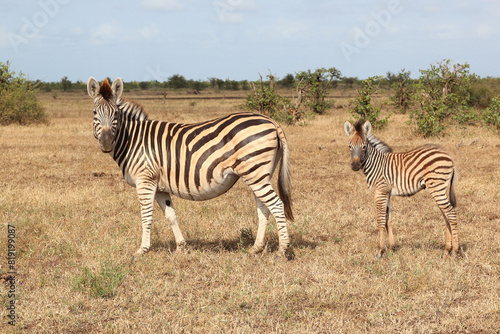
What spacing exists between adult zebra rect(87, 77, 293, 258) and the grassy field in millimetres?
699

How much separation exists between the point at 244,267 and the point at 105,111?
271 centimetres

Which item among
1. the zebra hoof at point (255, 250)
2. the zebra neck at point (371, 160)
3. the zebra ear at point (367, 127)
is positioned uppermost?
the zebra ear at point (367, 127)

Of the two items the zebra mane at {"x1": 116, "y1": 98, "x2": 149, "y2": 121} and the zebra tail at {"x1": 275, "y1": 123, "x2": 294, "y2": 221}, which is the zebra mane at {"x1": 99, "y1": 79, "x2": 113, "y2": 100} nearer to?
the zebra mane at {"x1": 116, "y1": 98, "x2": 149, "y2": 121}

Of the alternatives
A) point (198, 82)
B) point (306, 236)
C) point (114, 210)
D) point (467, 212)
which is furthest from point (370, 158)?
point (198, 82)

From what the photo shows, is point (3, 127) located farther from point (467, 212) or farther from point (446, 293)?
point (446, 293)

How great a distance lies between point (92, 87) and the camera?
6496 mm

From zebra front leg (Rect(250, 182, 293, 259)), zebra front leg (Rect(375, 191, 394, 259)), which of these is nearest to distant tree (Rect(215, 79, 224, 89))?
zebra front leg (Rect(375, 191, 394, 259))

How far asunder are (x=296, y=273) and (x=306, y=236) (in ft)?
5.70

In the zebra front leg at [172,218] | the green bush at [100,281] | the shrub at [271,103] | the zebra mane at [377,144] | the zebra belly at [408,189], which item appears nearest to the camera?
the green bush at [100,281]

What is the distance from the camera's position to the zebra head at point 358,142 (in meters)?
6.78

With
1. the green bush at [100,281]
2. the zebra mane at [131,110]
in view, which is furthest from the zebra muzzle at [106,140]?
the green bush at [100,281]

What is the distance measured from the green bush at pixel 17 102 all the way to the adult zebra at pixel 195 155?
19.9 metres

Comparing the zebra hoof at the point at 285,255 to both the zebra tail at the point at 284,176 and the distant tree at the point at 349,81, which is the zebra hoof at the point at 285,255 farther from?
the distant tree at the point at 349,81

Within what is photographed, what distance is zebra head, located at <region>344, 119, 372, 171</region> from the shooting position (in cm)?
678
